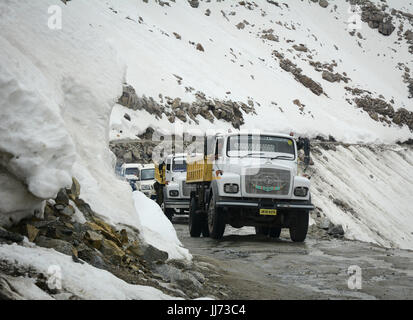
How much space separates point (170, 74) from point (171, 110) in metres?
5.36

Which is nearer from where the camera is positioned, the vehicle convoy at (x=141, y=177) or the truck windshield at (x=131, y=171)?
the vehicle convoy at (x=141, y=177)

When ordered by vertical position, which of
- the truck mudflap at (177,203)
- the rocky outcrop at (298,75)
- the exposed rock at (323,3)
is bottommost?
the truck mudflap at (177,203)

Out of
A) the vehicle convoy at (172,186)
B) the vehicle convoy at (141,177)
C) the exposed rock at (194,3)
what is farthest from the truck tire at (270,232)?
the exposed rock at (194,3)

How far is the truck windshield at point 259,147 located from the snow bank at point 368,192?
799 centimetres

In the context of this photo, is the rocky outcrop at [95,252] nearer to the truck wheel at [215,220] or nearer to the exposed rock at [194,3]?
the truck wheel at [215,220]

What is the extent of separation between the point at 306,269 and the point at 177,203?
10435 mm

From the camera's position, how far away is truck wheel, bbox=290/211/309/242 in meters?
12.2

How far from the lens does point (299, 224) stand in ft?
A: 40.3

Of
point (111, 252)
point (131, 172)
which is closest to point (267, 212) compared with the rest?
point (111, 252)

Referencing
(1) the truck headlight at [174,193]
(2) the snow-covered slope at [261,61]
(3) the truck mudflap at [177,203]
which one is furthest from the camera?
(2) the snow-covered slope at [261,61]

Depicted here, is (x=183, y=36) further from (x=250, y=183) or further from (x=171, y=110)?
(x=250, y=183)

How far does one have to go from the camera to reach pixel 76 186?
6379 mm

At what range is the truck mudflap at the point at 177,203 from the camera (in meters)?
18.4

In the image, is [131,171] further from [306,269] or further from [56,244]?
[56,244]
